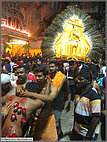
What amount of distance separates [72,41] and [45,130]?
2.88m

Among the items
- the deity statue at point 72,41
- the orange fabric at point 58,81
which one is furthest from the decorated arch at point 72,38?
the orange fabric at point 58,81

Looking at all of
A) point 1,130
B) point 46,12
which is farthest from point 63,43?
point 46,12

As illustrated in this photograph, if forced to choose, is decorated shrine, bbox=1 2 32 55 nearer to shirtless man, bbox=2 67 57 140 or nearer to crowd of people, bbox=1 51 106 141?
crowd of people, bbox=1 51 106 141

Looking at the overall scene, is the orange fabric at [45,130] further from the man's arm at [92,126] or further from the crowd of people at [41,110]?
the man's arm at [92,126]

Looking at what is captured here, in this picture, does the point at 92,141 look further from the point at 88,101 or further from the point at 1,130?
the point at 1,130

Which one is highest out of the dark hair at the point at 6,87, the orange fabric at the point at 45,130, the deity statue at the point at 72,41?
the deity statue at the point at 72,41

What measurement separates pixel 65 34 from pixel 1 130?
3.37 m

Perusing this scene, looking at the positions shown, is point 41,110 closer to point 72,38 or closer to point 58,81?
point 58,81

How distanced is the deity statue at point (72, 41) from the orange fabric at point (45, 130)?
2.48m

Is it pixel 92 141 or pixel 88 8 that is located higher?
pixel 88 8

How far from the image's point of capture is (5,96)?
1.66 metres

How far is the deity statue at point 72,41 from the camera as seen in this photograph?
4016 mm

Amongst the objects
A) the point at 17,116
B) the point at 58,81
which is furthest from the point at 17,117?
the point at 58,81

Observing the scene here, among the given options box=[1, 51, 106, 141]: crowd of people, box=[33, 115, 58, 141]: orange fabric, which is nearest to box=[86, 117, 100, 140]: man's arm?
box=[1, 51, 106, 141]: crowd of people
